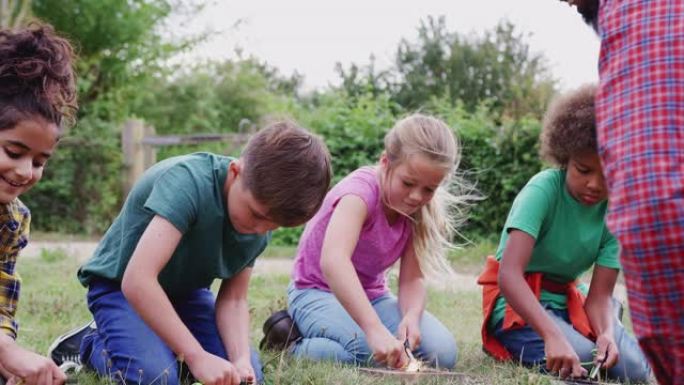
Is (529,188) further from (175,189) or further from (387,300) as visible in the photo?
(175,189)

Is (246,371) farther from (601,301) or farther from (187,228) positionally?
(601,301)

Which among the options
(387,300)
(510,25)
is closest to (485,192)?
(387,300)

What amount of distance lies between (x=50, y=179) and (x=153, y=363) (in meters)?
10.4

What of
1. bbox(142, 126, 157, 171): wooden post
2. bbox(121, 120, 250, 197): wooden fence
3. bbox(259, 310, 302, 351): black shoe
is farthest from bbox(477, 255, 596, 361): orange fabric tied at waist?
bbox(142, 126, 157, 171): wooden post

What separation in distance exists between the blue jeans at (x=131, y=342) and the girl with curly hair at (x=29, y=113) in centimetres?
44

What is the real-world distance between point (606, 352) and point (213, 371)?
181 cm

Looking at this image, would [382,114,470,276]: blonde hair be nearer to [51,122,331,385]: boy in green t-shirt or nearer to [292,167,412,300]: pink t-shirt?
[292,167,412,300]: pink t-shirt

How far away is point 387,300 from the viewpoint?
4.04m

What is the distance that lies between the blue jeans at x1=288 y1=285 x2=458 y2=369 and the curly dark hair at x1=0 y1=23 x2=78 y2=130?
1544 millimetres

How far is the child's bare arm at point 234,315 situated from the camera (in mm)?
3199

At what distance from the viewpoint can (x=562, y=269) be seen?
12.6 ft

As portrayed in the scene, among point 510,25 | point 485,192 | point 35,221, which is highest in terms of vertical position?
point 510,25

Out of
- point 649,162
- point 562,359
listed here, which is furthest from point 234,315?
point 649,162

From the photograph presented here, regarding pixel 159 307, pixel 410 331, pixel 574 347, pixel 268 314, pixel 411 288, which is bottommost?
pixel 268 314
